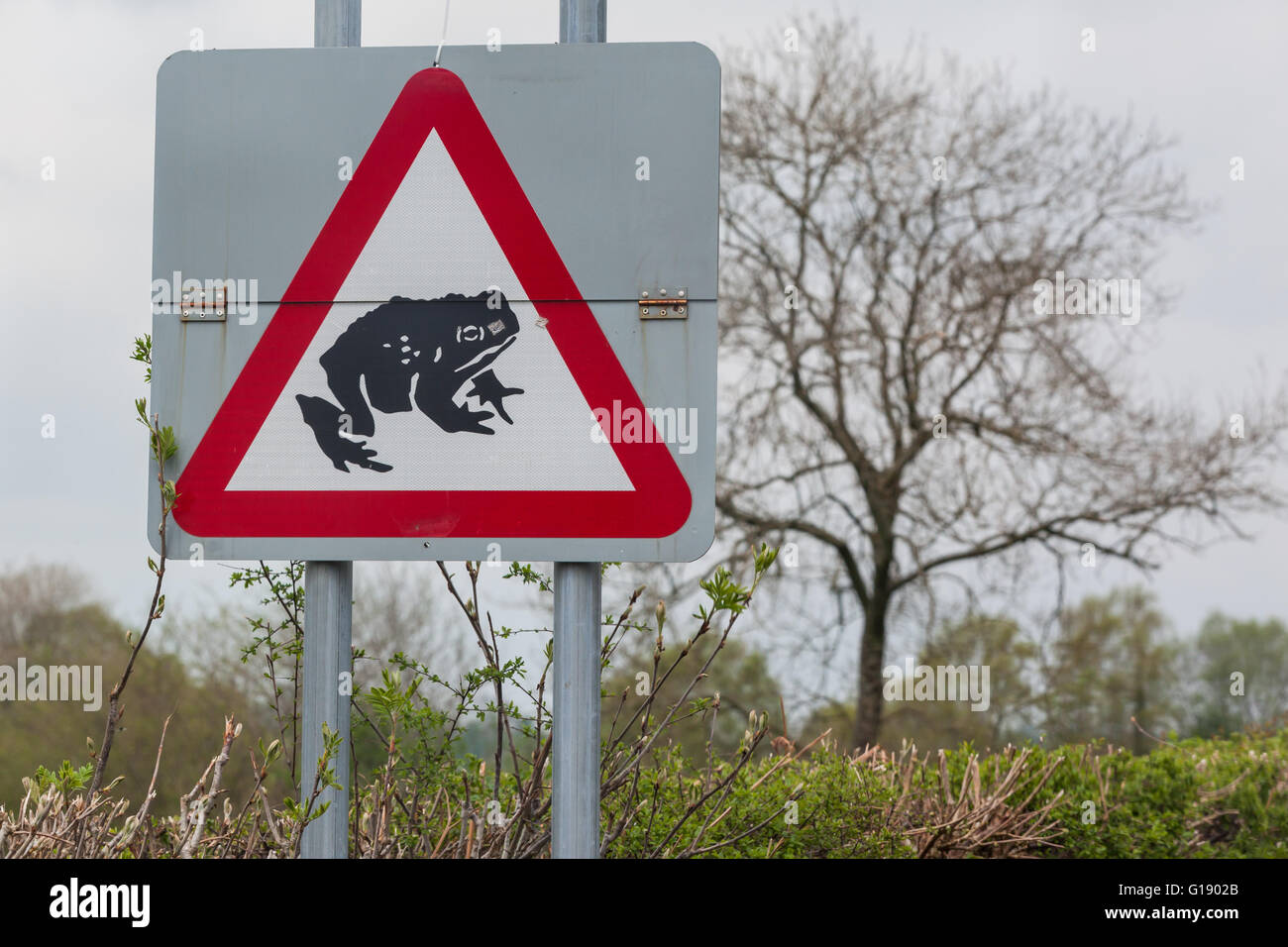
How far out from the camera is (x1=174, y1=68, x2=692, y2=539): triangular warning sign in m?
1.77

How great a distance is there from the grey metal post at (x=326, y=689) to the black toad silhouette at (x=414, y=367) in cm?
21

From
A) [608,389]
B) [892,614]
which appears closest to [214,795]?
[608,389]

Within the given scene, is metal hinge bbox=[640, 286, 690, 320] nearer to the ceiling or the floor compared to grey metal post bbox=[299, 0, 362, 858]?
nearer to the ceiling

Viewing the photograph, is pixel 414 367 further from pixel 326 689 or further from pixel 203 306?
pixel 326 689

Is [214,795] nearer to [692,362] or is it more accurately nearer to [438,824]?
[438,824]

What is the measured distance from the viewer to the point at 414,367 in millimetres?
1802

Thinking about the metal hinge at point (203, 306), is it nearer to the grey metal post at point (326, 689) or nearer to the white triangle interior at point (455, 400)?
the white triangle interior at point (455, 400)

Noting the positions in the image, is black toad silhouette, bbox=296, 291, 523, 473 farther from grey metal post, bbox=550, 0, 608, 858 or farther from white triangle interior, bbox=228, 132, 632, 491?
grey metal post, bbox=550, 0, 608, 858

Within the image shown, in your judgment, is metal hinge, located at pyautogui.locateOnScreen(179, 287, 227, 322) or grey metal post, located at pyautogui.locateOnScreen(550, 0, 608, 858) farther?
metal hinge, located at pyautogui.locateOnScreen(179, 287, 227, 322)

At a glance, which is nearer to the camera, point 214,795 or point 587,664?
point 587,664

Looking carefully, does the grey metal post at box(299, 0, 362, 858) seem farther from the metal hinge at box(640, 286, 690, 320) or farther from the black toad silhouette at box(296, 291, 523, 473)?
the metal hinge at box(640, 286, 690, 320)

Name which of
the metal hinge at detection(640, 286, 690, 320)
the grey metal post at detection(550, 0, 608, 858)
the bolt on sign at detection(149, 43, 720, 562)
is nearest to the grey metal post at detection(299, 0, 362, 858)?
the bolt on sign at detection(149, 43, 720, 562)

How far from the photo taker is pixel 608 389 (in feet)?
5.85

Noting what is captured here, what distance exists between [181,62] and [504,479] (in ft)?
3.13
